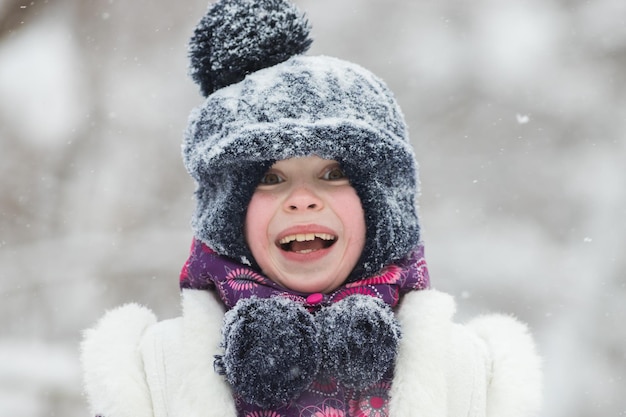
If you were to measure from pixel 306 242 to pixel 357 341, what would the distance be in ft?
0.99

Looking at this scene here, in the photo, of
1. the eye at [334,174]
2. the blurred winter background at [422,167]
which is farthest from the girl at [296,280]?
the blurred winter background at [422,167]

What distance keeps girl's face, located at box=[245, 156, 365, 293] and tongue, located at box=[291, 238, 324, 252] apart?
1 centimetres

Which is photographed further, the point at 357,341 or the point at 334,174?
the point at 334,174

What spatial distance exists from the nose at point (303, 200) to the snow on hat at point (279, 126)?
0.29ft

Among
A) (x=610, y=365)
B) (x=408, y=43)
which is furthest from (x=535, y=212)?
(x=408, y=43)

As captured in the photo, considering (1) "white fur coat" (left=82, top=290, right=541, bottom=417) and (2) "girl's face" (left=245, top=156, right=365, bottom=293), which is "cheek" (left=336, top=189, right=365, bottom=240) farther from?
(1) "white fur coat" (left=82, top=290, right=541, bottom=417)

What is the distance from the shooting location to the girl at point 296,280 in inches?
64.9

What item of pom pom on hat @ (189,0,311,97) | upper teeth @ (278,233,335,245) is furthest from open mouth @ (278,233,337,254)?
pom pom on hat @ (189,0,311,97)

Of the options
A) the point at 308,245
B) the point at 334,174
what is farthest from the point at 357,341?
the point at 334,174

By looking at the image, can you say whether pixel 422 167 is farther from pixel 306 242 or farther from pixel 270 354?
pixel 270 354

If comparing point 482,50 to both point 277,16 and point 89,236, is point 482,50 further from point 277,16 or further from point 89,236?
point 277,16

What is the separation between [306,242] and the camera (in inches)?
71.9

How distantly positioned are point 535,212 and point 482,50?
159cm

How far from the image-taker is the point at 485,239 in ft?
22.2
